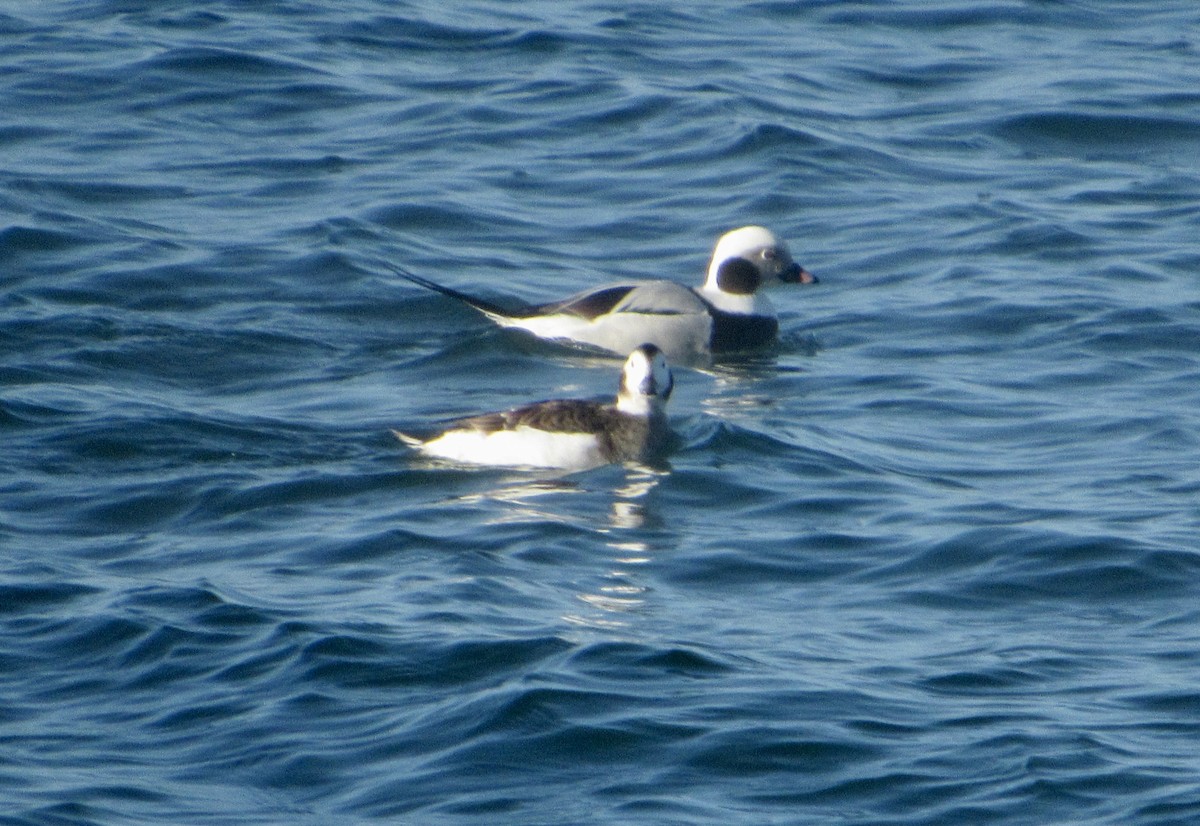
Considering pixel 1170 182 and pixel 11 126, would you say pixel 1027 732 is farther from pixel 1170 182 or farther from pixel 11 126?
pixel 11 126

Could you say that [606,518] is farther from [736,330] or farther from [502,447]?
[736,330]

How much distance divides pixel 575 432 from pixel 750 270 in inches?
127

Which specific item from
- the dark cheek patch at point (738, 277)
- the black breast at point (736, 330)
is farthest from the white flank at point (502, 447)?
the dark cheek patch at point (738, 277)

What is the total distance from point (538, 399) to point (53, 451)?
291 centimetres

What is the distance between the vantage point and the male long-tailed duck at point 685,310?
13.0m

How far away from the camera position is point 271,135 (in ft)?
54.4

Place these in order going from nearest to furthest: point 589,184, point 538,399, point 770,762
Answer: point 770,762
point 538,399
point 589,184

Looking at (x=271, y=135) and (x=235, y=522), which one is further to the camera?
(x=271, y=135)

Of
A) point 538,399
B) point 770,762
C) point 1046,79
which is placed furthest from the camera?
point 1046,79

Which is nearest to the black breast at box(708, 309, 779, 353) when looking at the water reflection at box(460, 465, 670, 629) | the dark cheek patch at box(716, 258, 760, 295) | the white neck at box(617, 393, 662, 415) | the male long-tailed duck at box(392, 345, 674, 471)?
the dark cheek patch at box(716, 258, 760, 295)

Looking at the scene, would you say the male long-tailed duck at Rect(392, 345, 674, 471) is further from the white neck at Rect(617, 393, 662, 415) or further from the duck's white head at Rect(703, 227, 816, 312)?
the duck's white head at Rect(703, 227, 816, 312)

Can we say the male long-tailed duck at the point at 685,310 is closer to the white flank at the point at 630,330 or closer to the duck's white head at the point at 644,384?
the white flank at the point at 630,330

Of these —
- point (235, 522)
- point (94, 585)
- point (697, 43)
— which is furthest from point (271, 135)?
point (94, 585)

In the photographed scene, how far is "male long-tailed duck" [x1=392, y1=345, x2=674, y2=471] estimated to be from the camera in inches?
413
